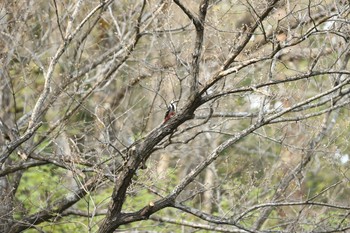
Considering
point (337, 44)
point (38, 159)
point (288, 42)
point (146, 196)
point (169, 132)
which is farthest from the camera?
point (146, 196)

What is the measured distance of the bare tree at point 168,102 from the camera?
6.77 meters

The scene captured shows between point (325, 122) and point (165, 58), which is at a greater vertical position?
point (165, 58)

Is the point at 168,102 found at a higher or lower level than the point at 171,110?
higher

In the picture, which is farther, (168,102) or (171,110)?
(168,102)

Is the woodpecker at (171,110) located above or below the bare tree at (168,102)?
below

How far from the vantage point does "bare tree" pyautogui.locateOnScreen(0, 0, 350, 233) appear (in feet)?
22.2

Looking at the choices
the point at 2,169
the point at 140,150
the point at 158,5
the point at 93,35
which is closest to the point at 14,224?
the point at 2,169

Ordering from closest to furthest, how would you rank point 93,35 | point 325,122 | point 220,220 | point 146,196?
1. point 220,220
2. point 325,122
3. point 146,196
4. point 93,35

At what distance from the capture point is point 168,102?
8656 millimetres

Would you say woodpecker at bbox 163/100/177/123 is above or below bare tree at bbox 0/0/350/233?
below

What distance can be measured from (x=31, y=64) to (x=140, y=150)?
15.2 feet

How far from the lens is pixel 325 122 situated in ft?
31.1

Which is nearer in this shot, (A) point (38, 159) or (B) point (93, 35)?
(A) point (38, 159)

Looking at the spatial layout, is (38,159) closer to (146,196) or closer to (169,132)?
(169,132)
